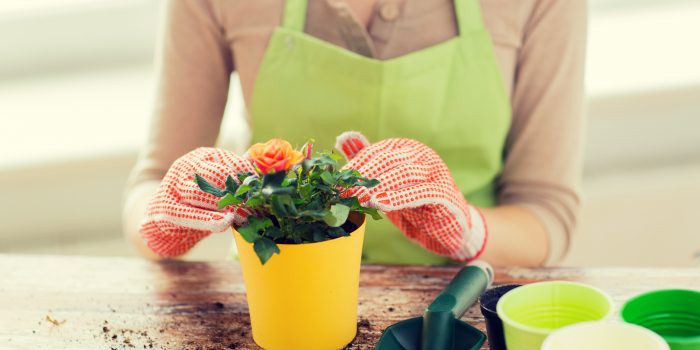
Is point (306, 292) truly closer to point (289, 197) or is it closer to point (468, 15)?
point (289, 197)

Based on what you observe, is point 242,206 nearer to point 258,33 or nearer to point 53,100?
point 258,33

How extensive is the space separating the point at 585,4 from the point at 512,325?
2.27 feet

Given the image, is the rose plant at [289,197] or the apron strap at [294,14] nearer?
the rose plant at [289,197]

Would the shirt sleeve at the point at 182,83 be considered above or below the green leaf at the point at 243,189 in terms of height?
below

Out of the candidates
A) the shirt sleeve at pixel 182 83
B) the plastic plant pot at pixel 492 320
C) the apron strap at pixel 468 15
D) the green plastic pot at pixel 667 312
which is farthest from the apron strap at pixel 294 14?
the green plastic pot at pixel 667 312

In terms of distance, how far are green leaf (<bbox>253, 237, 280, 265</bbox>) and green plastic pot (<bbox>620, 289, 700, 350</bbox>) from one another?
0.28 metres

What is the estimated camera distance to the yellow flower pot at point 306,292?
0.72 metres

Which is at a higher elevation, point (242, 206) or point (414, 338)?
point (242, 206)

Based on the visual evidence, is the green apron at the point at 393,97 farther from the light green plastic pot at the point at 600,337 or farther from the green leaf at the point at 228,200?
the light green plastic pot at the point at 600,337

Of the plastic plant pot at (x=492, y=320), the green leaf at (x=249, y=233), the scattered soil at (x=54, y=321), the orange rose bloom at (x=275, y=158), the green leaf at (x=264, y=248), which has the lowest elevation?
the scattered soil at (x=54, y=321)

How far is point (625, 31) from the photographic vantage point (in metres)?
1.95

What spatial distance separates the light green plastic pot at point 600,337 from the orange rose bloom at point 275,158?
0.82 ft

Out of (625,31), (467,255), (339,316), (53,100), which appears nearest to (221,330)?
(339,316)

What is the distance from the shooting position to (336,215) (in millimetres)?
689
